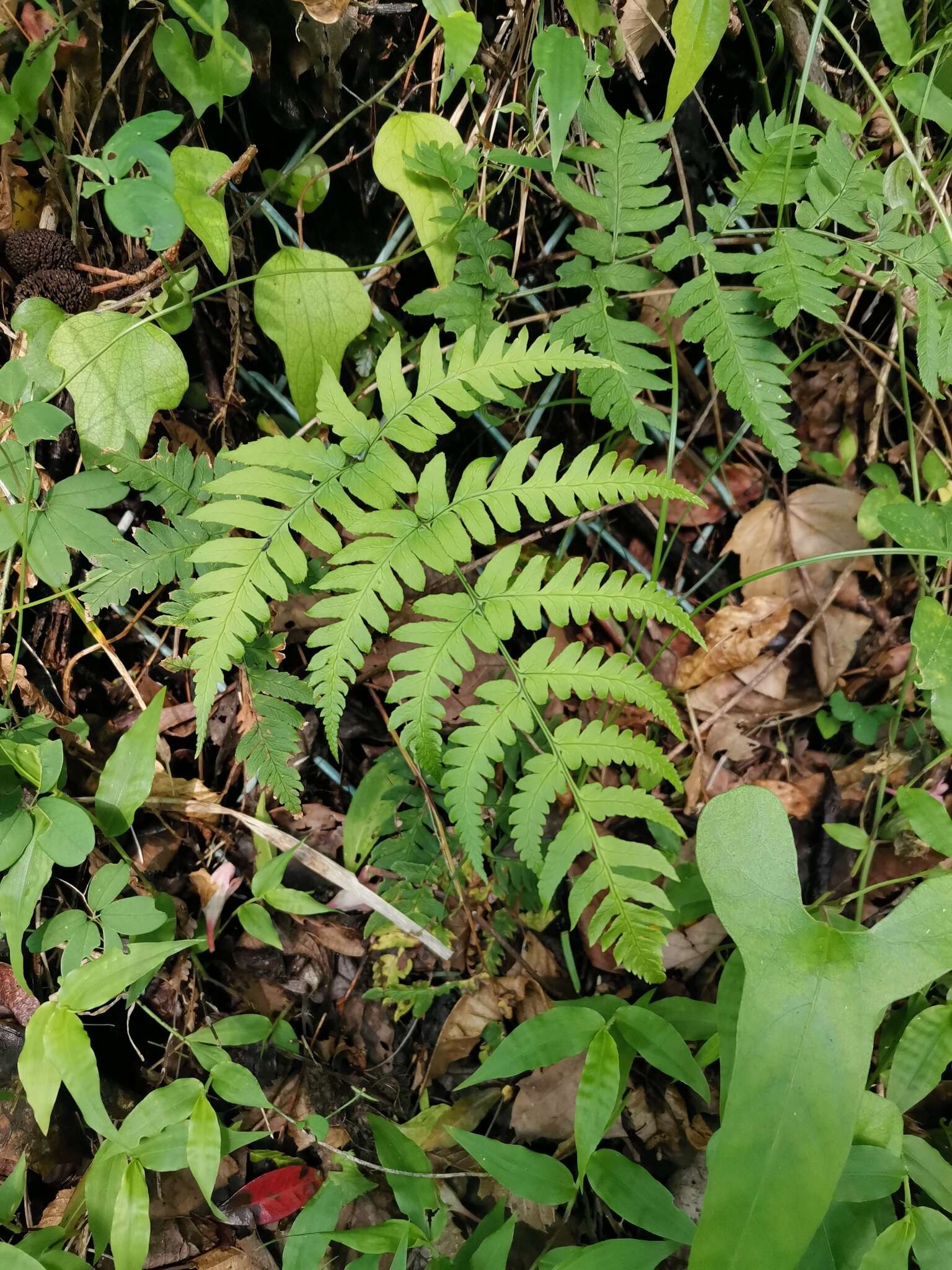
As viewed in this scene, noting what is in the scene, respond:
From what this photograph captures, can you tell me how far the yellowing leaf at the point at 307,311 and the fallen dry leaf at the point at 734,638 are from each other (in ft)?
4.06

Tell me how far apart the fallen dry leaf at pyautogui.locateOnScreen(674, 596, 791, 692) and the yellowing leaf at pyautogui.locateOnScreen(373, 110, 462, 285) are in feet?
3.94

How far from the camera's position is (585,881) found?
1374 mm

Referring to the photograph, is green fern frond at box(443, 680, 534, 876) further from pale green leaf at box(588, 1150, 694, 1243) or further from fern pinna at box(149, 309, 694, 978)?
pale green leaf at box(588, 1150, 694, 1243)

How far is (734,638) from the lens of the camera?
2.18m

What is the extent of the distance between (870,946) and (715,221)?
147cm

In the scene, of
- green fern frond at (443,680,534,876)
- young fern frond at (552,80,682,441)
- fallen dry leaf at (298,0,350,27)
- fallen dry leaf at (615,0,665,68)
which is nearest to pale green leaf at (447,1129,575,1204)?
green fern frond at (443,680,534,876)

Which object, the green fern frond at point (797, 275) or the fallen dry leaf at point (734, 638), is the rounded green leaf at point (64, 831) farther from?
the green fern frond at point (797, 275)

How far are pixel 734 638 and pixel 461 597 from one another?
104cm

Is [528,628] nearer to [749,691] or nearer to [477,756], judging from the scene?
[477,756]

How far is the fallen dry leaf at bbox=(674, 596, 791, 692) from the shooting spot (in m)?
2.18

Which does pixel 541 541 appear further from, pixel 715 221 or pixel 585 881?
pixel 585 881

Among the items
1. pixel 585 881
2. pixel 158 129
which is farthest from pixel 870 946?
pixel 158 129

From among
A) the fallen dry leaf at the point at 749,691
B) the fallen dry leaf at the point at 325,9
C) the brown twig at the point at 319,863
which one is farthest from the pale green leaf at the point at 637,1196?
the fallen dry leaf at the point at 325,9

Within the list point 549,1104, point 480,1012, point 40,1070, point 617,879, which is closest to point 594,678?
point 617,879
